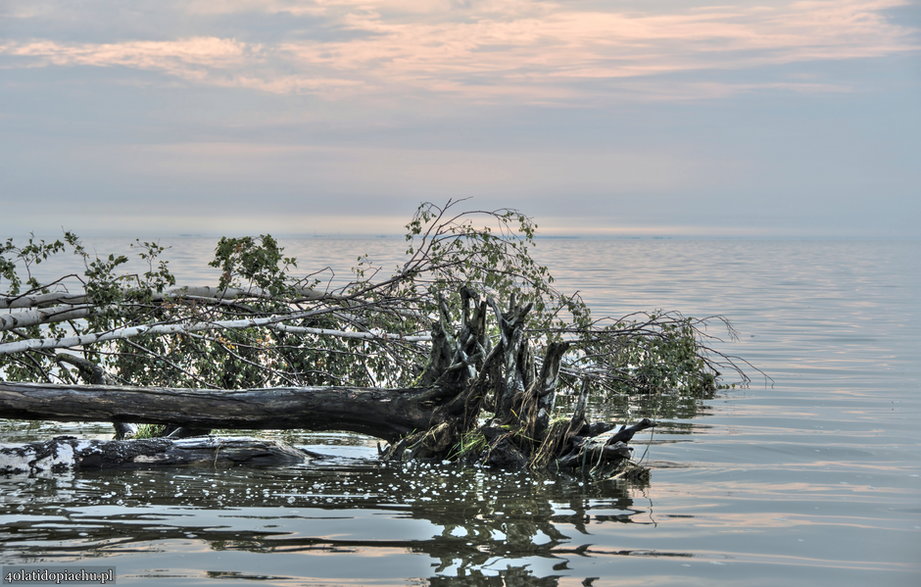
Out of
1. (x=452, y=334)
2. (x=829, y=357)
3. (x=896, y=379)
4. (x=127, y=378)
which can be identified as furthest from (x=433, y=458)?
(x=829, y=357)

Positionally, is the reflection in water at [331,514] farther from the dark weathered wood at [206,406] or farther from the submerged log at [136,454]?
the dark weathered wood at [206,406]

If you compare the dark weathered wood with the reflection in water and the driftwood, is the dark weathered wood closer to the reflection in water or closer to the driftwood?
the driftwood

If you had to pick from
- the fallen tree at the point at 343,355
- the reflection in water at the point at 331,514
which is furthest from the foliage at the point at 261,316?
the reflection in water at the point at 331,514

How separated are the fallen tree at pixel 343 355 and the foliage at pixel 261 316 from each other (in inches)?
1.0

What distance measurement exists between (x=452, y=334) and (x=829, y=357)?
1081 centimetres

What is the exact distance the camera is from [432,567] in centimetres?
612

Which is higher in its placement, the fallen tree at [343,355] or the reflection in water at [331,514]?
the fallen tree at [343,355]

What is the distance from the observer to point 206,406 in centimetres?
928

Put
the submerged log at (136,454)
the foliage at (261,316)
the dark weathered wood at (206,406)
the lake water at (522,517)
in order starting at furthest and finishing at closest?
1. the foliage at (261,316)
2. the dark weathered wood at (206,406)
3. the submerged log at (136,454)
4. the lake water at (522,517)

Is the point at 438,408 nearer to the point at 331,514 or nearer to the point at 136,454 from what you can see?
the point at 331,514

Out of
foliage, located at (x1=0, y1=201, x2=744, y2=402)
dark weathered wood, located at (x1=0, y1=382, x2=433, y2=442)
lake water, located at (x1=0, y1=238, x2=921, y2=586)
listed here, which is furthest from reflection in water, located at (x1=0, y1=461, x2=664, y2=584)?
foliage, located at (x1=0, y1=201, x2=744, y2=402)

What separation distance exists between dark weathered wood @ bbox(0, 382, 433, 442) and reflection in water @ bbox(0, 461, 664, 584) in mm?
479

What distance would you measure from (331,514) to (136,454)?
8.71 feet

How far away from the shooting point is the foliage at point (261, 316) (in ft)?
35.6
